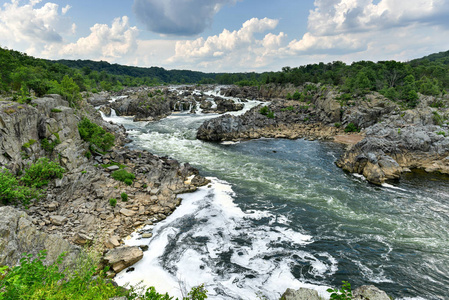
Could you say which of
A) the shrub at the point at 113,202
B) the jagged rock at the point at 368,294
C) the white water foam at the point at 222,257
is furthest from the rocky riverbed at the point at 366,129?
the shrub at the point at 113,202

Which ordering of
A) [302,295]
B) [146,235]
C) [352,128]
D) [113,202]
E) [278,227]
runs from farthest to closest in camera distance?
[352,128], [113,202], [278,227], [146,235], [302,295]

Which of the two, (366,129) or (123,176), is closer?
(123,176)

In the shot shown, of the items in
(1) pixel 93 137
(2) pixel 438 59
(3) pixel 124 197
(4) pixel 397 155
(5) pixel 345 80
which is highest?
(2) pixel 438 59

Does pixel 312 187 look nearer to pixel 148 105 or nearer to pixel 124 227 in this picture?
pixel 124 227

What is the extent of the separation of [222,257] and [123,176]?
46.3 feet

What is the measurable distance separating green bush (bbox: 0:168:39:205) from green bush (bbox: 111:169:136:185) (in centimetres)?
686

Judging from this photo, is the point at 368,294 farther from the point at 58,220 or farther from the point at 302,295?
the point at 58,220

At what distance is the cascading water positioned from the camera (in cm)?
1309

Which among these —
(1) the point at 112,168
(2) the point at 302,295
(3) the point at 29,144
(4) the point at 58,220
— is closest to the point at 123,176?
(1) the point at 112,168

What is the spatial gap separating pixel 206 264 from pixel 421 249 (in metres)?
15.2

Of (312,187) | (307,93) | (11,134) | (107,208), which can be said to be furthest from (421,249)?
(307,93)

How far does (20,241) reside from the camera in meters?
10.1

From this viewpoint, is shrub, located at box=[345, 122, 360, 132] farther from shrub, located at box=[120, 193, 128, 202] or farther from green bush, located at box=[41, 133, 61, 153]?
green bush, located at box=[41, 133, 61, 153]

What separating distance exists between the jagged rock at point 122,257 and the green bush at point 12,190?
27.0 feet
